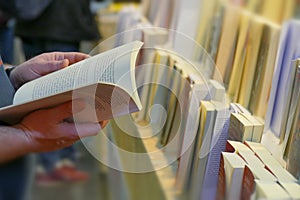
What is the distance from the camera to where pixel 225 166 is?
738 mm

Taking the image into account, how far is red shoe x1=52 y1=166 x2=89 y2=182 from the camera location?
8.96ft

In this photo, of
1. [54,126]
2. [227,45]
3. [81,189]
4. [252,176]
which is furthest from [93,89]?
[81,189]

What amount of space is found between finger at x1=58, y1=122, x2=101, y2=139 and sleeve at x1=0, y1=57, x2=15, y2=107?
120 millimetres

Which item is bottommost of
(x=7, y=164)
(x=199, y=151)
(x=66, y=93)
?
(x=7, y=164)

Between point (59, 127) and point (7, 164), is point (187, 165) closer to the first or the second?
point (59, 127)

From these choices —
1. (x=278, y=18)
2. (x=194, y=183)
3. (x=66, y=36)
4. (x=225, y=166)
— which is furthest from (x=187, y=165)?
(x=278, y=18)

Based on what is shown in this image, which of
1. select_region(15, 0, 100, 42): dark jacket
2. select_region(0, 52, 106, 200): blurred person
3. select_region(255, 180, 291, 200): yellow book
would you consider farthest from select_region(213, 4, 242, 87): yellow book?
select_region(15, 0, 100, 42): dark jacket

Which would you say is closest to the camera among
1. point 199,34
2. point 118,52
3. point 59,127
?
point 118,52

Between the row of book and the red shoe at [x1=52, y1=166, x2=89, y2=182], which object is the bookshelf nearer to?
the row of book

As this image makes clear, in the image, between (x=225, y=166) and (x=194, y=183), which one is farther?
(x=194, y=183)

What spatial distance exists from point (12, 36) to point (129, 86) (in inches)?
59.5

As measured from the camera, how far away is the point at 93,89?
81cm

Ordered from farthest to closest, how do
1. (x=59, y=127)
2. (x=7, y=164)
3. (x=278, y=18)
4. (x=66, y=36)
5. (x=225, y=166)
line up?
1. (x=278, y=18)
2. (x=66, y=36)
3. (x=7, y=164)
4. (x=59, y=127)
5. (x=225, y=166)

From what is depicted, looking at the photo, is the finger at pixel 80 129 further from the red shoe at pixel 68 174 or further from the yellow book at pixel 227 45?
the red shoe at pixel 68 174
